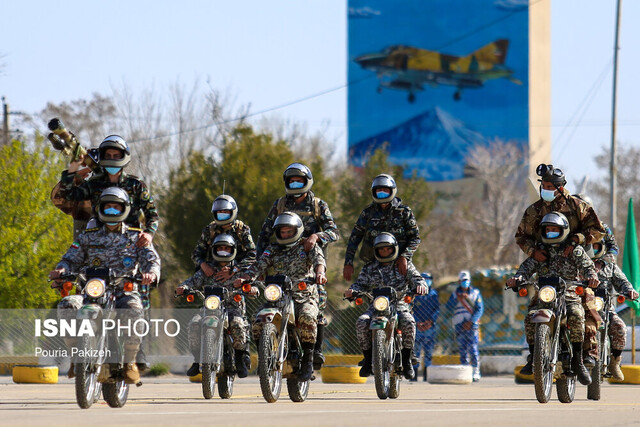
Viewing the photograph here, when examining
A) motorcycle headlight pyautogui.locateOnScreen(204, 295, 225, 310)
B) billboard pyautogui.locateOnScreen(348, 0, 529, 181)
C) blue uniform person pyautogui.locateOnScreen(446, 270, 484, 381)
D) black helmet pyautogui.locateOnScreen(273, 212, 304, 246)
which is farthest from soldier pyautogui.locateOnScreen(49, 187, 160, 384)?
billboard pyautogui.locateOnScreen(348, 0, 529, 181)

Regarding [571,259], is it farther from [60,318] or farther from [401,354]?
[60,318]

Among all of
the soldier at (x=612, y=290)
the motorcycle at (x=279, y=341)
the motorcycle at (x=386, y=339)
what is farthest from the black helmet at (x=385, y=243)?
the soldier at (x=612, y=290)

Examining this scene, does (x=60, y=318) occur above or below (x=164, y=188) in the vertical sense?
below

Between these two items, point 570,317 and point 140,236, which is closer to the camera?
point 140,236

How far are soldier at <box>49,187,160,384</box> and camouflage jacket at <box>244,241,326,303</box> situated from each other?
197cm

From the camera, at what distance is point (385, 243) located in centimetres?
1425

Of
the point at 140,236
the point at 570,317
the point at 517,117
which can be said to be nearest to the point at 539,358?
the point at 570,317

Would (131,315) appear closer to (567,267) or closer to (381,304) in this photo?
(381,304)

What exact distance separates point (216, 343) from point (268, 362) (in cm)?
182

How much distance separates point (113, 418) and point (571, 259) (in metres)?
5.42

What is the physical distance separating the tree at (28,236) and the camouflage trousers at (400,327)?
42.2 feet

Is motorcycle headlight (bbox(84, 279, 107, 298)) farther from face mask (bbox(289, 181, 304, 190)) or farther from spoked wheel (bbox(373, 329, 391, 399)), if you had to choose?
spoked wheel (bbox(373, 329, 391, 399))

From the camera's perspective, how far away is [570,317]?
13484 mm

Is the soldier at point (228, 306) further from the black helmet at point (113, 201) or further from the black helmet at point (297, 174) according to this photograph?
the black helmet at point (113, 201)
